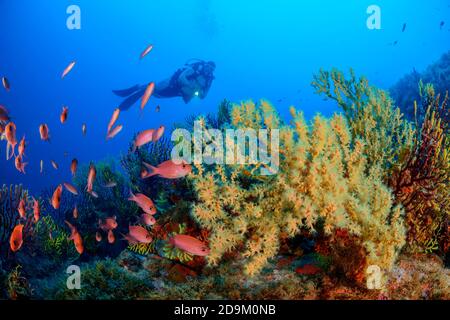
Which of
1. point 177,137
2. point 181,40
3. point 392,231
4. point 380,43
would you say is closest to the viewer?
point 392,231

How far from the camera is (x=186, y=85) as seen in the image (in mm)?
10508

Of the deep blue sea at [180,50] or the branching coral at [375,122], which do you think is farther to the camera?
the deep blue sea at [180,50]

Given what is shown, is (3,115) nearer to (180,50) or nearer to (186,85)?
(186,85)

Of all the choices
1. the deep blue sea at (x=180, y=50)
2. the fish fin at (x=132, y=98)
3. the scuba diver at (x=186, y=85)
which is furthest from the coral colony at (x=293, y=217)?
the deep blue sea at (x=180, y=50)

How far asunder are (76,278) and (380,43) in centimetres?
11106

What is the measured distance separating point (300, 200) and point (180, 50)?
349 ft

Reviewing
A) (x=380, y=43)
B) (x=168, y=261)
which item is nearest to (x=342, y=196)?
(x=168, y=261)

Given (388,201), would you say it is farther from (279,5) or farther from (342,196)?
(279,5)

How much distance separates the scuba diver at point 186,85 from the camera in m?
10.5

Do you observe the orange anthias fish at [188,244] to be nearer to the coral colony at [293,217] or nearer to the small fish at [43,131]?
the coral colony at [293,217]

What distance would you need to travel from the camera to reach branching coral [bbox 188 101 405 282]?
3.11 metres

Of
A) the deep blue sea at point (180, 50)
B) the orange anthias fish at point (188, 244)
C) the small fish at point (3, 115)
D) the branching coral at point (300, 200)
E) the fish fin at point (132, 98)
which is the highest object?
the deep blue sea at point (180, 50)

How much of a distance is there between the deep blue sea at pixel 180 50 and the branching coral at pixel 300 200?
2830 inches

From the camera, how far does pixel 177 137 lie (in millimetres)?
4688
